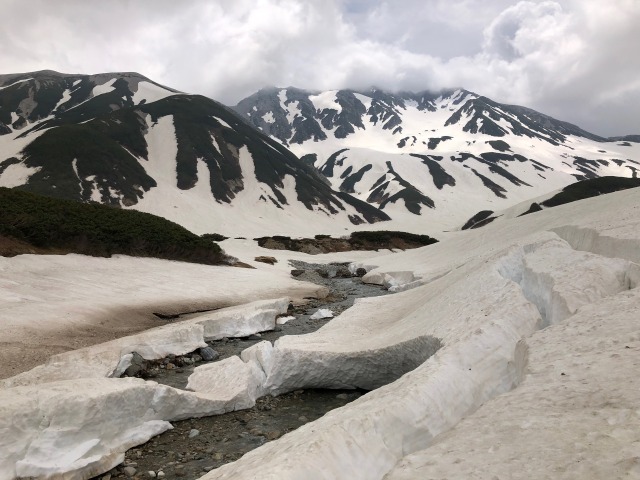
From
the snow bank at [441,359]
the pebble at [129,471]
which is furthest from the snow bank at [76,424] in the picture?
the snow bank at [441,359]

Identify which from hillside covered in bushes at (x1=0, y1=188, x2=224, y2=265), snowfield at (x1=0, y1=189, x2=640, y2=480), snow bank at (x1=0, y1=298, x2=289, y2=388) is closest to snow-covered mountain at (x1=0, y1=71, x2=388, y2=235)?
hillside covered in bushes at (x1=0, y1=188, x2=224, y2=265)

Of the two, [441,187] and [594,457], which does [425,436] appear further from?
[441,187]

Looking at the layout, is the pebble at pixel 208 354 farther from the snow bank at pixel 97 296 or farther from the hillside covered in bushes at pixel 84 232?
the hillside covered in bushes at pixel 84 232

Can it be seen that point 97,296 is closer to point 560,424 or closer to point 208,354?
point 208,354

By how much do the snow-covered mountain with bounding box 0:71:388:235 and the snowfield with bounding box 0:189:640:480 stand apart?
65.8 meters

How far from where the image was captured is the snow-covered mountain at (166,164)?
7925cm

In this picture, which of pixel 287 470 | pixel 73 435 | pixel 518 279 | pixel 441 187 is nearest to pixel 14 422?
pixel 73 435

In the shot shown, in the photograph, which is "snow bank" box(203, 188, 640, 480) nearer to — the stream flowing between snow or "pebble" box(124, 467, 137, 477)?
the stream flowing between snow

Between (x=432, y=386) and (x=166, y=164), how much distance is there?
103968 mm

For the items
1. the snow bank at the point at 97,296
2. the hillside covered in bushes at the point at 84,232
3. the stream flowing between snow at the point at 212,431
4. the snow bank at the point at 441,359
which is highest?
the hillside covered in bushes at the point at 84,232

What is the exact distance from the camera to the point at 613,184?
88.0 metres

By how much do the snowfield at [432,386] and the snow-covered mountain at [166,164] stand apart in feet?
216

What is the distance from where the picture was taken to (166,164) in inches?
3942

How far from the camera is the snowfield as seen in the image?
4.29 metres
